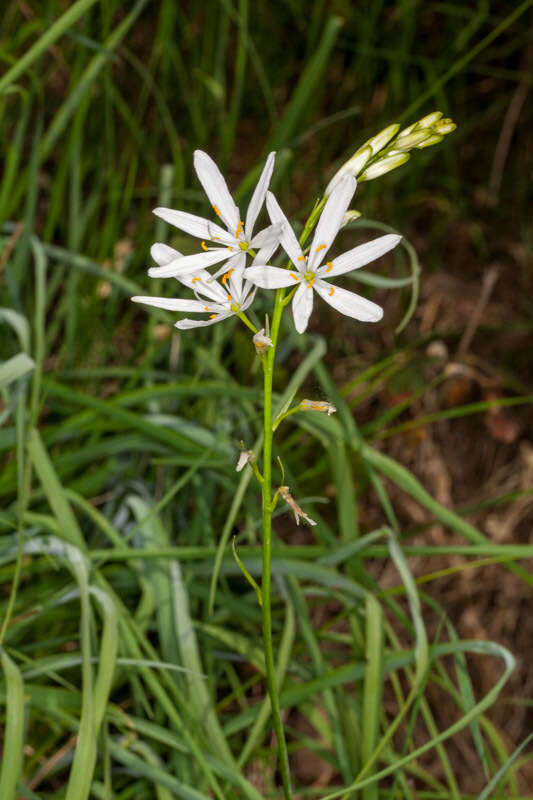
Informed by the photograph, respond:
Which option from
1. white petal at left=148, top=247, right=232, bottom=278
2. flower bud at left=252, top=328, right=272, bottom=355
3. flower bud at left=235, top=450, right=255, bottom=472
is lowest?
flower bud at left=235, top=450, right=255, bottom=472

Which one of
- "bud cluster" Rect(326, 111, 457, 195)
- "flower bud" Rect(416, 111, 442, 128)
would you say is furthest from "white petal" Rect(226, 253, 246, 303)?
"flower bud" Rect(416, 111, 442, 128)

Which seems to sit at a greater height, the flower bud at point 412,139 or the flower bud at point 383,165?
the flower bud at point 412,139

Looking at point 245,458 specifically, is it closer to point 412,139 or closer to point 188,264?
point 188,264

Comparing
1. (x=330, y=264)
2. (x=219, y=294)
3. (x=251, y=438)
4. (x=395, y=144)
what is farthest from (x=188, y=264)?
(x=251, y=438)

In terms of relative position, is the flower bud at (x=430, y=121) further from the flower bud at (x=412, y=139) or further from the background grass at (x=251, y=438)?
the background grass at (x=251, y=438)

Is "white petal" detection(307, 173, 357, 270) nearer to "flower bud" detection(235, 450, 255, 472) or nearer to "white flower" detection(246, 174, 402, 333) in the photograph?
"white flower" detection(246, 174, 402, 333)

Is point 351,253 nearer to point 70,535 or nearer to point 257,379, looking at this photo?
point 70,535

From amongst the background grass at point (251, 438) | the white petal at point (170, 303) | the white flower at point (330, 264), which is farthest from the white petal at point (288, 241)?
the background grass at point (251, 438)

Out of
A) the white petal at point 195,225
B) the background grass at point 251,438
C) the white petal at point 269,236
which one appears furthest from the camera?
the background grass at point 251,438
